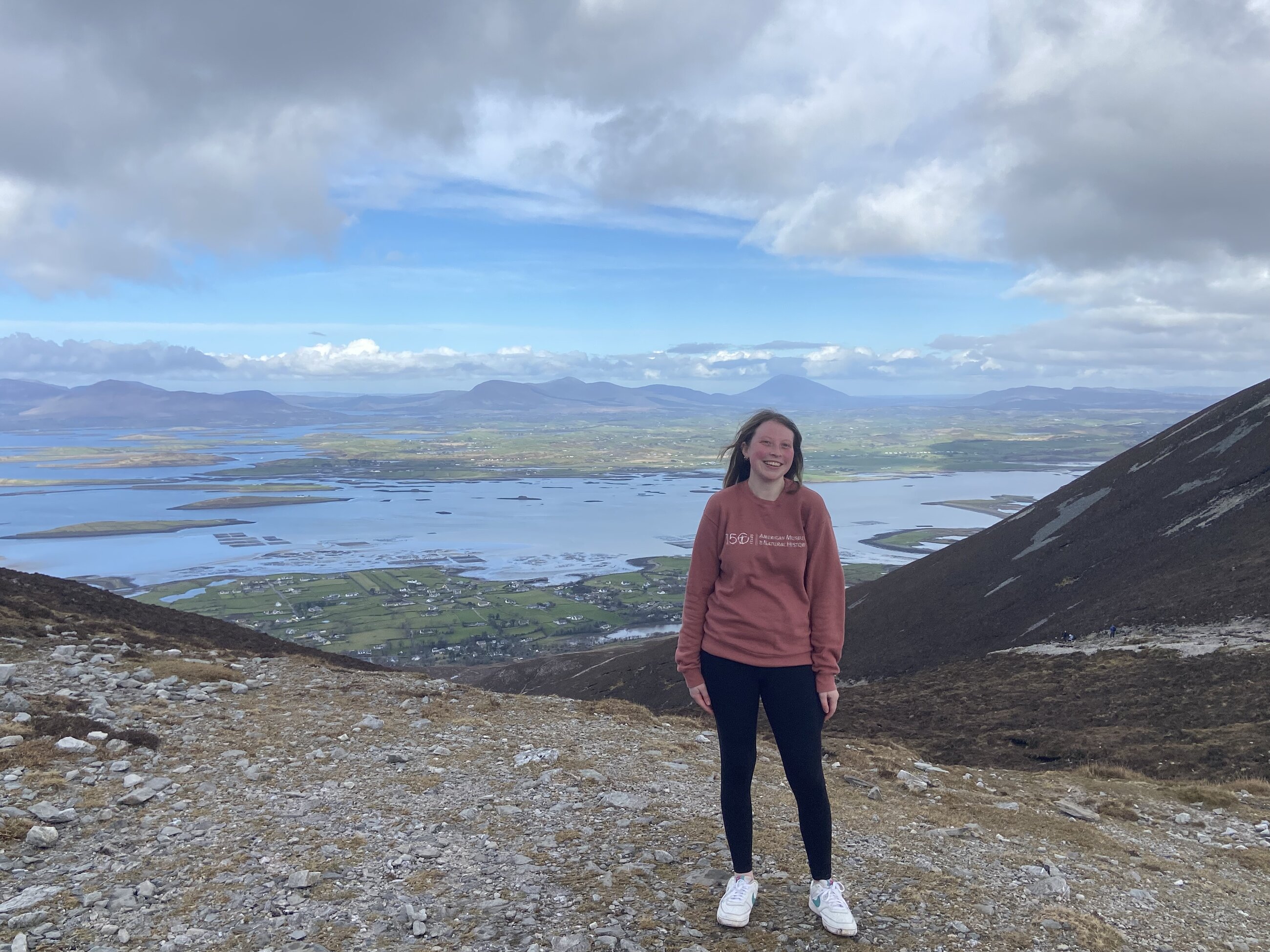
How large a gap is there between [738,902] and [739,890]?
9 centimetres

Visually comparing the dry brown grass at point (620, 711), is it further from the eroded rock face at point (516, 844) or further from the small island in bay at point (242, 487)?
the small island in bay at point (242, 487)

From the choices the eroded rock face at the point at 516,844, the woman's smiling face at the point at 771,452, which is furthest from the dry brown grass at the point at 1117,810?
the woman's smiling face at the point at 771,452

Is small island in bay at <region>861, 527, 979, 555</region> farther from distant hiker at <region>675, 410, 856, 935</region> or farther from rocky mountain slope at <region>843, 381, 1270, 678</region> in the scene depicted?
distant hiker at <region>675, 410, 856, 935</region>

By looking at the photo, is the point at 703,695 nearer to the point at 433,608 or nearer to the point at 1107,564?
the point at 1107,564

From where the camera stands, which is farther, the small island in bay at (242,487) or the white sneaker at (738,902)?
the small island in bay at (242,487)

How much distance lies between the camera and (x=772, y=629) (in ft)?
14.8

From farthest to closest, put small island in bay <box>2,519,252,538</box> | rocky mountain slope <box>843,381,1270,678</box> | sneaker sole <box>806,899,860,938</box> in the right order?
small island in bay <box>2,519,252,538</box>
rocky mountain slope <box>843,381,1270,678</box>
sneaker sole <box>806,899,860,938</box>

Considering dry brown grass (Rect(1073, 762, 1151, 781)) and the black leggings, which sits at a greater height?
the black leggings

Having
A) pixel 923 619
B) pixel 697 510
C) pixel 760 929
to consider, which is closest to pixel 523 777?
pixel 760 929

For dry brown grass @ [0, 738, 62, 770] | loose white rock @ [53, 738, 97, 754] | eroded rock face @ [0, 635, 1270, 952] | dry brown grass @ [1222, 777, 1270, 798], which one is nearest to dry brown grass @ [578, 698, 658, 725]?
eroded rock face @ [0, 635, 1270, 952]

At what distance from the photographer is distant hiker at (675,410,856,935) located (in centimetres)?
455

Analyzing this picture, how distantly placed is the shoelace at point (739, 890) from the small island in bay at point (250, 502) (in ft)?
502

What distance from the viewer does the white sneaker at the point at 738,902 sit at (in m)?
4.61

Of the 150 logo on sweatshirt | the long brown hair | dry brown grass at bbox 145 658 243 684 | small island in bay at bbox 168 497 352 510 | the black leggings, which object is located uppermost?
the long brown hair
